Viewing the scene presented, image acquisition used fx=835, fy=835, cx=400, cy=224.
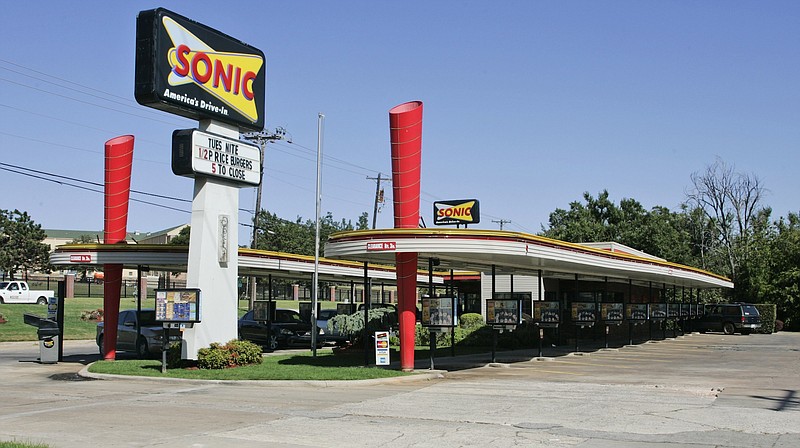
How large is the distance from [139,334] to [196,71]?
33.0 feet

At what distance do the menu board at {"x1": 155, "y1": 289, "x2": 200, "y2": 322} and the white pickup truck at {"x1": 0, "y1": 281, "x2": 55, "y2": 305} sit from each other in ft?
123

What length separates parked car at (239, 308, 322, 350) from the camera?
33812mm

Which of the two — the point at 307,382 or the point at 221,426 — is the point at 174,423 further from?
the point at 307,382

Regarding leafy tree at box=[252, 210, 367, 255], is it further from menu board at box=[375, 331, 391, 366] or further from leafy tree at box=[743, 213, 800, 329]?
menu board at box=[375, 331, 391, 366]

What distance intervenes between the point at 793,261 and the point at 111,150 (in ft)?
160

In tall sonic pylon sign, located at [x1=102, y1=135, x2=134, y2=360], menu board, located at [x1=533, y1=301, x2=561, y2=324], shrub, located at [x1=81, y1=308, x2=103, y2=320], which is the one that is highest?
tall sonic pylon sign, located at [x1=102, y1=135, x2=134, y2=360]

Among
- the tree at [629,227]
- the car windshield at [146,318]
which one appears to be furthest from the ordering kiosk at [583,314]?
the tree at [629,227]

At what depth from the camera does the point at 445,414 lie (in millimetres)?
14766

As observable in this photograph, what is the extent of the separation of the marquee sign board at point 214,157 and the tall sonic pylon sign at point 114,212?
502cm

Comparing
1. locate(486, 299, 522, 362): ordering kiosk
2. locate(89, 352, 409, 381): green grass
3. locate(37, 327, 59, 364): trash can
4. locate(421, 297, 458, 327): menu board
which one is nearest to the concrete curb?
locate(89, 352, 409, 381): green grass

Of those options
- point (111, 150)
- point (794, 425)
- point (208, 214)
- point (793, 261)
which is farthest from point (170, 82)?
point (793, 261)

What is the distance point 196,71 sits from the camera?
74.8 feet

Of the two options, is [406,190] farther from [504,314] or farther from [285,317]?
[285,317]

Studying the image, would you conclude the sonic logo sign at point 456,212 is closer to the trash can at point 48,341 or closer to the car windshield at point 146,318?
the car windshield at point 146,318
